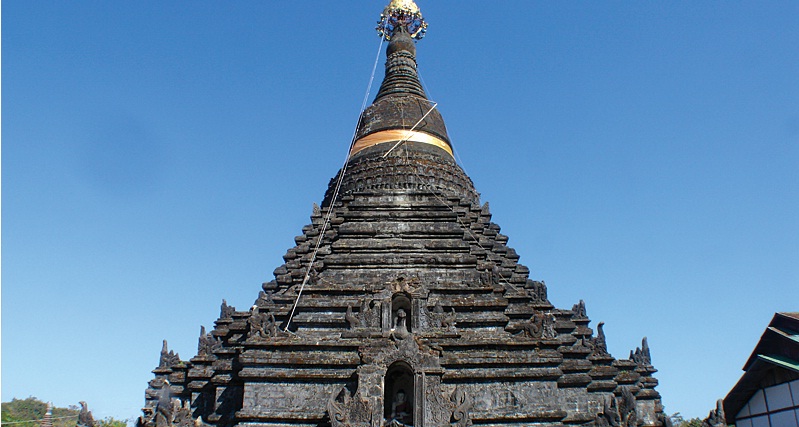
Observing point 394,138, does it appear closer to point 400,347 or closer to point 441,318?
point 441,318

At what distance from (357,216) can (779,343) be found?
12.9m

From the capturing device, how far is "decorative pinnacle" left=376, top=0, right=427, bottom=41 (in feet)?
102

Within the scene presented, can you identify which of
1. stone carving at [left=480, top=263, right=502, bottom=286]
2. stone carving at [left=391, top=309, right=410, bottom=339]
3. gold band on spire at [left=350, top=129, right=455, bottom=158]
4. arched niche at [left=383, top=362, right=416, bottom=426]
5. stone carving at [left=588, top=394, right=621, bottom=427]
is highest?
gold band on spire at [left=350, top=129, right=455, bottom=158]

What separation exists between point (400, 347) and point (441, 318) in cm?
164

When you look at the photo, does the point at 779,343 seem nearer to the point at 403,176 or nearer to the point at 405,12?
the point at 403,176

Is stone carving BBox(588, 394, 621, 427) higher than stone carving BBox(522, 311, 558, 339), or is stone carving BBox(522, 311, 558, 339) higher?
stone carving BBox(522, 311, 558, 339)

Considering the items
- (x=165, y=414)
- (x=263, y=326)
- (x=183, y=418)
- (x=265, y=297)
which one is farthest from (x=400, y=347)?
(x=265, y=297)

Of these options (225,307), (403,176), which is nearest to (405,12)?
(403,176)

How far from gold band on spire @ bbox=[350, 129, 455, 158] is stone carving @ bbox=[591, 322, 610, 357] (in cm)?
878

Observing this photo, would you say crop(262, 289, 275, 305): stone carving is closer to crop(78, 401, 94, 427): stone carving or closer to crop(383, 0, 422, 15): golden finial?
crop(78, 401, 94, 427): stone carving

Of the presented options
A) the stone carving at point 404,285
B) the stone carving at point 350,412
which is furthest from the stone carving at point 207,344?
the stone carving at point 350,412

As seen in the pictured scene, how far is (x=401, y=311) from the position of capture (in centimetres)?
1440

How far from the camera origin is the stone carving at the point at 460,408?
40.6 feet

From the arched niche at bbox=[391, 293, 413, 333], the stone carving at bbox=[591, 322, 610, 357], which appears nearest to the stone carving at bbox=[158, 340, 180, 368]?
the arched niche at bbox=[391, 293, 413, 333]
